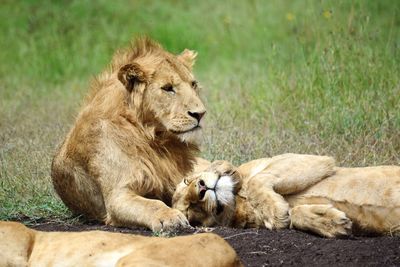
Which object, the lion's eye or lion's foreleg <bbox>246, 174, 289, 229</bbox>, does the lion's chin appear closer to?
the lion's eye

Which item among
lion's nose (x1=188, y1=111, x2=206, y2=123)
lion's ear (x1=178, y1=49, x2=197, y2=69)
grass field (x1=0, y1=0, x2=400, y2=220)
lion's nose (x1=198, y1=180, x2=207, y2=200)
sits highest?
lion's ear (x1=178, y1=49, x2=197, y2=69)

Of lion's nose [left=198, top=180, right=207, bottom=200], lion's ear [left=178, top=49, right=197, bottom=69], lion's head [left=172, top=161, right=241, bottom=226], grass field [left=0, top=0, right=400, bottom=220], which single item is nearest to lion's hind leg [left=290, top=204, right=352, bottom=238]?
lion's head [left=172, top=161, right=241, bottom=226]

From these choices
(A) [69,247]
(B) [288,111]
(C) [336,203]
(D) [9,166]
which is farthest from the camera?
(B) [288,111]

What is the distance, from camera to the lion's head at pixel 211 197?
5.51 meters

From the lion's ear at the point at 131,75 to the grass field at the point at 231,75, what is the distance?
943mm

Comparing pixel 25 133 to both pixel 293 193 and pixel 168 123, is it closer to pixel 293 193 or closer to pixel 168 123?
pixel 168 123

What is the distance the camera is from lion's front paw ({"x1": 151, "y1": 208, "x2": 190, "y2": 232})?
17.9 ft

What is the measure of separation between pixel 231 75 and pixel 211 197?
5580 mm

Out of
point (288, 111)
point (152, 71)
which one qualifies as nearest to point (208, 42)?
point (288, 111)

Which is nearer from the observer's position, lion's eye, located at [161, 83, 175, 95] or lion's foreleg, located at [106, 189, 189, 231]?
lion's foreleg, located at [106, 189, 189, 231]

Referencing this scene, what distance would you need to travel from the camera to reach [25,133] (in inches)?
333

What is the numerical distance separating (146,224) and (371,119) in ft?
8.76

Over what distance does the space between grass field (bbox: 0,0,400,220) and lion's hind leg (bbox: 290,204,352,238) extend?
1594mm

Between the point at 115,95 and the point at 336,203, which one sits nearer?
the point at 336,203
